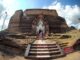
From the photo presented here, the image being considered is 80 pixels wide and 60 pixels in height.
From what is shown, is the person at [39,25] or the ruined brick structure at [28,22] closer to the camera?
the person at [39,25]

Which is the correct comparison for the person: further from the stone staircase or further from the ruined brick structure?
the stone staircase

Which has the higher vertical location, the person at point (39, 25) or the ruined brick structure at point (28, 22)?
the ruined brick structure at point (28, 22)

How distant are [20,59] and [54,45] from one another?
2814mm

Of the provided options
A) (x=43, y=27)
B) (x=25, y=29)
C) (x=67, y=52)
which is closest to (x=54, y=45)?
(x=67, y=52)

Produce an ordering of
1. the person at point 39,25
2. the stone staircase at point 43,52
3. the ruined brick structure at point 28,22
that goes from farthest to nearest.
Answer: the ruined brick structure at point 28,22 → the person at point 39,25 → the stone staircase at point 43,52

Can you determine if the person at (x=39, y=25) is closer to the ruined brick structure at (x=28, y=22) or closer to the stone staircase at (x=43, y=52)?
the ruined brick structure at (x=28, y=22)

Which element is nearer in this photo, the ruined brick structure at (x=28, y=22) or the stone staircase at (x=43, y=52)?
the stone staircase at (x=43, y=52)

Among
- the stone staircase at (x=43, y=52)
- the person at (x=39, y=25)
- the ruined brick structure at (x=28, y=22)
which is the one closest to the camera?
the stone staircase at (x=43, y=52)

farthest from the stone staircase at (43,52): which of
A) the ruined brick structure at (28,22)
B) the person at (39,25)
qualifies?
the ruined brick structure at (28,22)

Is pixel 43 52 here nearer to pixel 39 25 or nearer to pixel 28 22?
pixel 39 25

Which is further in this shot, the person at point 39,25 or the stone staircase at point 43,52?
the person at point 39,25

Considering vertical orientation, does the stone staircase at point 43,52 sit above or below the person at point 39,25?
below

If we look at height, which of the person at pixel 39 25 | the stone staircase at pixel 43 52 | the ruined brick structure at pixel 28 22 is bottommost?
the stone staircase at pixel 43 52

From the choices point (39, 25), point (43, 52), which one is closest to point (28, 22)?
point (39, 25)
